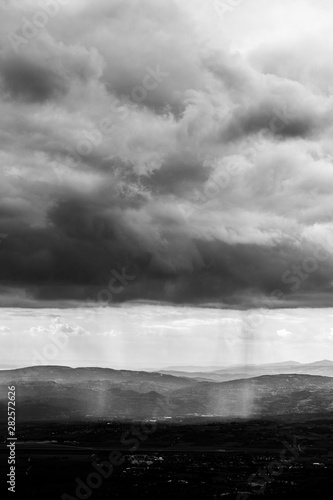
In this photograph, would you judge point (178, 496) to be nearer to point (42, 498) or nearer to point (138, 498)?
point (138, 498)

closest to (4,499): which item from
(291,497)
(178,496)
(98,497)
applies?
(98,497)

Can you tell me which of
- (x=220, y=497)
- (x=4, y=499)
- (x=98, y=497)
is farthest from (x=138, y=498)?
(x=4, y=499)

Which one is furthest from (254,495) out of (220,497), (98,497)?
(98,497)

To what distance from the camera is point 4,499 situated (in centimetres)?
19062

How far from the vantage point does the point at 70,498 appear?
7854 inches

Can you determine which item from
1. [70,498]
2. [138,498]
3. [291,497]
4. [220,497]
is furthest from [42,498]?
[291,497]

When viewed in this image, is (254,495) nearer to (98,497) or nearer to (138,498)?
(138,498)

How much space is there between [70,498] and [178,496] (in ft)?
109

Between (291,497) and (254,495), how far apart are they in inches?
440

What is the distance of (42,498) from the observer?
646ft

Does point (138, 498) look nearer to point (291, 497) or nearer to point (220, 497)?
point (220, 497)

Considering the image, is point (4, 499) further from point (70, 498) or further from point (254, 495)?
point (254, 495)

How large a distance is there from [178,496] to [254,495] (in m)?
23.0

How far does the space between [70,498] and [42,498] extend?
855 centimetres
